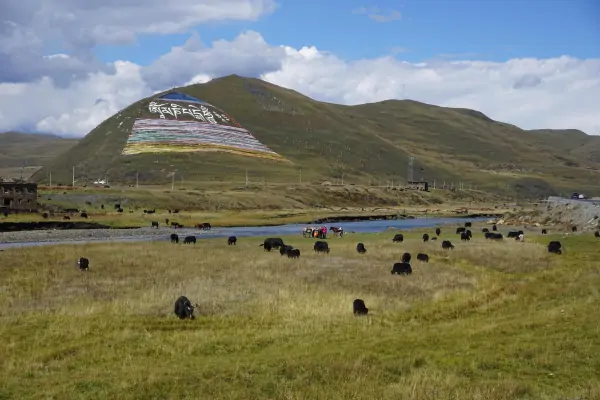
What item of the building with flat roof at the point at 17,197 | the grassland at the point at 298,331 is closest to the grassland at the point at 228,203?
the building with flat roof at the point at 17,197

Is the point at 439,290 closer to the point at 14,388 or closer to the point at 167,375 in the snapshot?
the point at 167,375

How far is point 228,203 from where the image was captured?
111m

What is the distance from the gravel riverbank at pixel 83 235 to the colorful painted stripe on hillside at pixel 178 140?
10831 centimetres

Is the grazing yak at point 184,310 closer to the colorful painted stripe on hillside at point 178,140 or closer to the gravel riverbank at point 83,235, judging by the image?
the gravel riverbank at point 83,235

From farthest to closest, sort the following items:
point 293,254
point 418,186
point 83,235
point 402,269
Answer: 1. point 418,186
2. point 83,235
3. point 293,254
4. point 402,269

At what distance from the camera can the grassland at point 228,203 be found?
3297 inches

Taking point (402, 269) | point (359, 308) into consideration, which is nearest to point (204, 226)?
point (402, 269)

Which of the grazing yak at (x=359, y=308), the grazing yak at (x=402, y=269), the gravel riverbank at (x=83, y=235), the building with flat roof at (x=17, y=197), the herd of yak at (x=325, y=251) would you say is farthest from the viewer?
the building with flat roof at (x=17, y=197)

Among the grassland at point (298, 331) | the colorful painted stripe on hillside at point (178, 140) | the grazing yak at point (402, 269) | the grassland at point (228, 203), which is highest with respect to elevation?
the colorful painted stripe on hillside at point (178, 140)

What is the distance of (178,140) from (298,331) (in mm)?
170825

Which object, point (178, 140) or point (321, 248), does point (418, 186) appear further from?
point (321, 248)

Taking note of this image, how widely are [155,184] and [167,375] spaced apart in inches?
5336

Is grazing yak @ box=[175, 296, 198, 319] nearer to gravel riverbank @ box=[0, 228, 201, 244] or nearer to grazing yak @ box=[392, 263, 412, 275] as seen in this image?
grazing yak @ box=[392, 263, 412, 275]

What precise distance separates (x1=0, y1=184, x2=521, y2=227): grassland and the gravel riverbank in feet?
22.6
